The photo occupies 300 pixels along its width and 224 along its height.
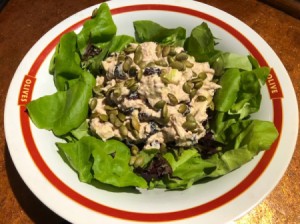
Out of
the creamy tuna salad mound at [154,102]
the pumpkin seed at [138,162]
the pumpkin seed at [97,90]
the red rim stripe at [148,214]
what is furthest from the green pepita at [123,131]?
the red rim stripe at [148,214]

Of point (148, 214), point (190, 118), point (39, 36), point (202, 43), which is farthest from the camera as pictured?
point (39, 36)

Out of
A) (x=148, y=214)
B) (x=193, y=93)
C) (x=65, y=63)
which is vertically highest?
(x=65, y=63)

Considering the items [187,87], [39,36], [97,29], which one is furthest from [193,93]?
[39,36]

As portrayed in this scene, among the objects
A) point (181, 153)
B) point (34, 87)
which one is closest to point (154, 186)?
point (181, 153)

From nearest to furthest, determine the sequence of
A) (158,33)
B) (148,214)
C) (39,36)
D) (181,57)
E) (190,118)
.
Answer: (148,214) → (190,118) → (181,57) → (158,33) → (39,36)

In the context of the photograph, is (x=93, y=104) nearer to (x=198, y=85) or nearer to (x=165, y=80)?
(x=165, y=80)

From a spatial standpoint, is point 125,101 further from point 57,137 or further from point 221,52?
point 221,52
